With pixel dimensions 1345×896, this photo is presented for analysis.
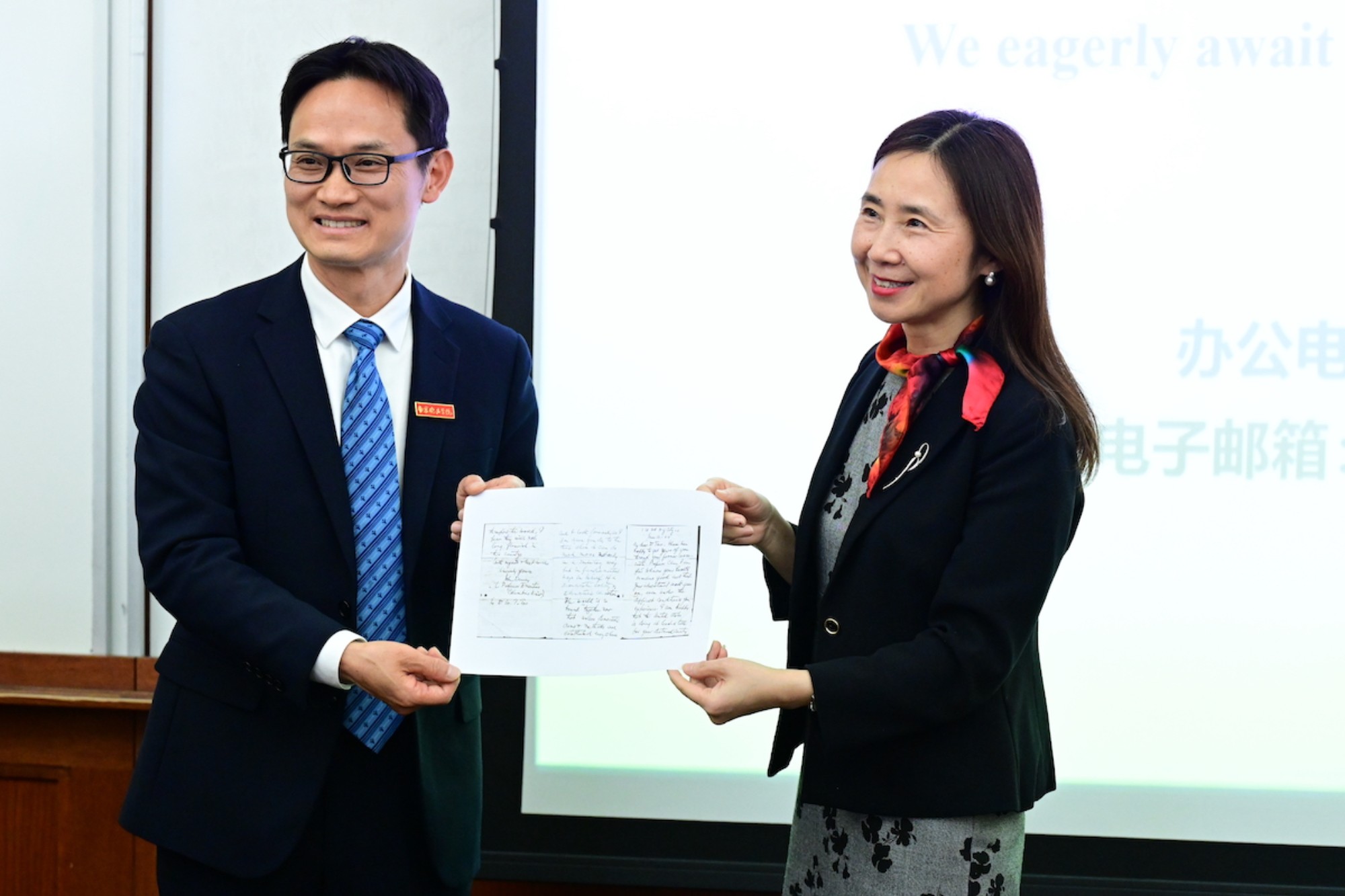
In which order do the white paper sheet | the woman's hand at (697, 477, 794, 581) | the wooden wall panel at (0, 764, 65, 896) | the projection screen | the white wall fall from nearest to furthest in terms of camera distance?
the white paper sheet < the woman's hand at (697, 477, 794, 581) < the projection screen < the white wall < the wooden wall panel at (0, 764, 65, 896)

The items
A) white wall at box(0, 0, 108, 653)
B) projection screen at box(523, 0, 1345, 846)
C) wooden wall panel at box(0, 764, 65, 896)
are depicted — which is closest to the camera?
projection screen at box(523, 0, 1345, 846)

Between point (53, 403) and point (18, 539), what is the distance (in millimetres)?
328

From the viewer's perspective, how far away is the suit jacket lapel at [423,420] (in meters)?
1.49

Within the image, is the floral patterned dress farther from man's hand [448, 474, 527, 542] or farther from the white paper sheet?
man's hand [448, 474, 527, 542]

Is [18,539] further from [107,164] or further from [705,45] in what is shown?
[705,45]

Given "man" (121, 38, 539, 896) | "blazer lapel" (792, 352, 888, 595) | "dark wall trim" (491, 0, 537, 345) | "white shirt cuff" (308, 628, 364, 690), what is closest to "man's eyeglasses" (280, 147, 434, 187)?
"man" (121, 38, 539, 896)

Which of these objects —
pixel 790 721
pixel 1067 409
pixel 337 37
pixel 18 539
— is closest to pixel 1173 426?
pixel 1067 409

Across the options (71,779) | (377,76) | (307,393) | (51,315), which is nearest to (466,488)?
(307,393)

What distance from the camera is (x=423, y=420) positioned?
59.8 inches

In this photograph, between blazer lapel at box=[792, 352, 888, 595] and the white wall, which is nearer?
blazer lapel at box=[792, 352, 888, 595]

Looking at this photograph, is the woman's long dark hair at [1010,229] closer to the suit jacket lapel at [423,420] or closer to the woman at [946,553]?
the woman at [946,553]

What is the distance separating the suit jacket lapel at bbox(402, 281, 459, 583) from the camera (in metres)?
1.49

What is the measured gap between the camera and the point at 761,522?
1639 millimetres

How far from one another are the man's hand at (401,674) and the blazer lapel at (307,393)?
132mm
